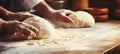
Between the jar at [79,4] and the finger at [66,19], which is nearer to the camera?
the finger at [66,19]

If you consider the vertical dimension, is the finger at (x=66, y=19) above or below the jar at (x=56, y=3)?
below

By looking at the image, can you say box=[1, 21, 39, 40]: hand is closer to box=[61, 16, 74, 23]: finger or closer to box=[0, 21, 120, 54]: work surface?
box=[0, 21, 120, 54]: work surface

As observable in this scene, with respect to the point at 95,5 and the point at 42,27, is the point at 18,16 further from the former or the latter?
the point at 95,5

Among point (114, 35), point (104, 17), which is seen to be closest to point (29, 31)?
point (114, 35)

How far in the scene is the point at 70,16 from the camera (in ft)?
6.73

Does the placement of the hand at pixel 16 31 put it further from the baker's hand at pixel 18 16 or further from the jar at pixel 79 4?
the jar at pixel 79 4

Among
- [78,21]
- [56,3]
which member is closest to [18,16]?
Result: [78,21]

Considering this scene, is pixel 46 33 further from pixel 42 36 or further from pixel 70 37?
pixel 70 37

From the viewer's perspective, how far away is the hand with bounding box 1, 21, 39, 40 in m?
1.52

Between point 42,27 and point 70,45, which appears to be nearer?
point 70,45

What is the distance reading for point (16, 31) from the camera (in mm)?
1520

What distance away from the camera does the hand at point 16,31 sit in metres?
1.52

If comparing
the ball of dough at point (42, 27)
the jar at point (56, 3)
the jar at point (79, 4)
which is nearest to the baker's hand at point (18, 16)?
the ball of dough at point (42, 27)

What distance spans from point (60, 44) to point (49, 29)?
0.20 m
